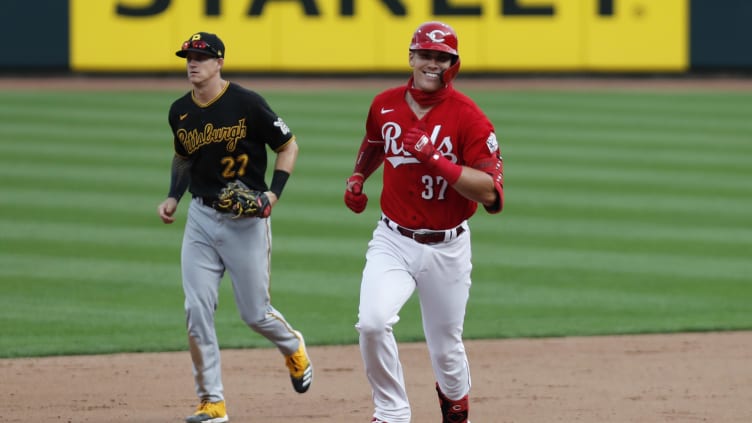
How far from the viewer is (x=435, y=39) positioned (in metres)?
5.90

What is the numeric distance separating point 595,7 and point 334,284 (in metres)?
15.4

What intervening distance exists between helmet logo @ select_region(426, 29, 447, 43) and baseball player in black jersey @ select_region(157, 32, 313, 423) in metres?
1.16

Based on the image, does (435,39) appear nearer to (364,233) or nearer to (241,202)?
(241,202)

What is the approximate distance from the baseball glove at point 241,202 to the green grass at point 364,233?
2.32 m

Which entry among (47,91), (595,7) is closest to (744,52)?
(595,7)

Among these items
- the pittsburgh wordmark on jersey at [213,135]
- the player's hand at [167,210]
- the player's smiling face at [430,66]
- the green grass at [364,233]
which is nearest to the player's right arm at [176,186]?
the player's hand at [167,210]

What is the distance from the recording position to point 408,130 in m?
5.93

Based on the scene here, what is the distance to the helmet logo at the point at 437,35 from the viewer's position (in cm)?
A: 589

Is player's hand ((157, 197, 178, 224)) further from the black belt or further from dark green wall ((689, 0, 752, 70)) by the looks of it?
dark green wall ((689, 0, 752, 70))

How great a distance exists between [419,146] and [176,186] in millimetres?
1748

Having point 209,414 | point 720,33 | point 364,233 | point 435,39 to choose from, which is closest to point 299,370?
point 209,414

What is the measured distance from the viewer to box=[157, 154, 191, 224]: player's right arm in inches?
268

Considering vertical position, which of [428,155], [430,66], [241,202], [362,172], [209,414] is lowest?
[209,414]

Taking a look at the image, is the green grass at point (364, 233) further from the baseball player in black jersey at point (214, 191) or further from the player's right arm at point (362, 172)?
the player's right arm at point (362, 172)
